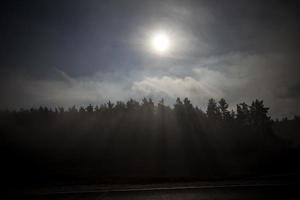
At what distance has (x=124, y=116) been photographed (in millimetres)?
73438

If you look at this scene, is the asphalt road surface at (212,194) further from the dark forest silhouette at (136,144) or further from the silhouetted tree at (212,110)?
the silhouetted tree at (212,110)

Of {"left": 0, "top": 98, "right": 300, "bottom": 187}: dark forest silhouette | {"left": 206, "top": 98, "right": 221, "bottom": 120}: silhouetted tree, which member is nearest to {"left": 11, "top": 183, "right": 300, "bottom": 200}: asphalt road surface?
{"left": 0, "top": 98, "right": 300, "bottom": 187}: dark forest silhouette

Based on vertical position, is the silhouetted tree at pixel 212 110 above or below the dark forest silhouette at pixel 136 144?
above

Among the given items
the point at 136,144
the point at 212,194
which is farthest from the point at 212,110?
the point at 212,194

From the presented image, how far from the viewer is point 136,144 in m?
54.5

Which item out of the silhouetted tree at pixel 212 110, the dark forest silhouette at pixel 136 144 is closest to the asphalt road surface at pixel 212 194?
the dark forest silhouette at pixel 136 144

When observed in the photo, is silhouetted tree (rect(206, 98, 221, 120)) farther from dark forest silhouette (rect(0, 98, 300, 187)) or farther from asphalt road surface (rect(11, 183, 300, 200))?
asphalt road surface (rect(11, 183, 300, 200))

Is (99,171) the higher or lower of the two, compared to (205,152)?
lower

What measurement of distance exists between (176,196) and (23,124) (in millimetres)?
72910

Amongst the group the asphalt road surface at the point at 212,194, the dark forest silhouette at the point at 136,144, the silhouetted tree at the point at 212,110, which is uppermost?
the silhouetted tree at the point at 212,110

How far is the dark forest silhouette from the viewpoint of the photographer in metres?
37.8

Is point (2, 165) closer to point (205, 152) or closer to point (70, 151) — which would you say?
point (70, 151)

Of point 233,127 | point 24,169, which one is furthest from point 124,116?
point 24,169

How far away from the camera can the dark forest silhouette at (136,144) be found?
124ft
